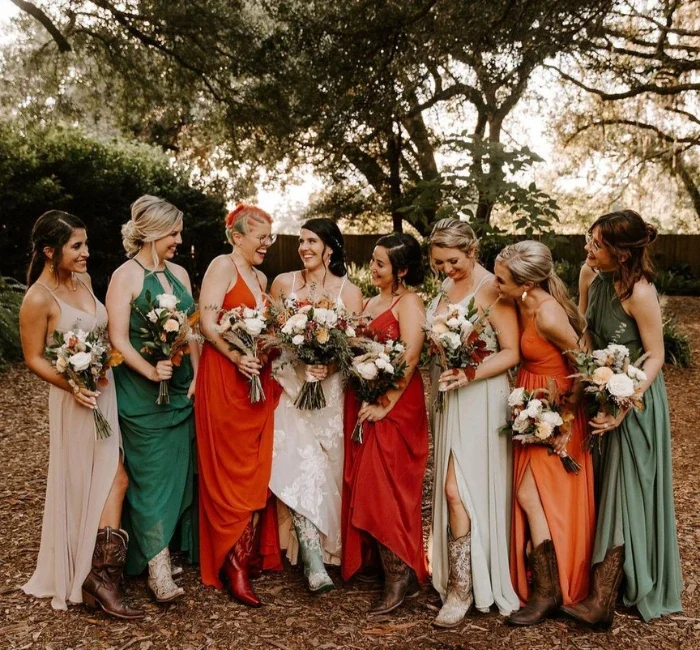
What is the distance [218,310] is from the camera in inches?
165

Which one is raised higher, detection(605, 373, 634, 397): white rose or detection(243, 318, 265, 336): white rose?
detection(243, 318, 265, 336): white rose

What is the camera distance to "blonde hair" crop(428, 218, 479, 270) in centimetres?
398

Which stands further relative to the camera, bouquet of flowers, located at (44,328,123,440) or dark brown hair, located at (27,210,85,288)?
dark brown hair, located at (27,210,85,288)

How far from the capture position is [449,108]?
17.5 meters

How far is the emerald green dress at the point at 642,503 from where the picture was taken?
375 centimetres

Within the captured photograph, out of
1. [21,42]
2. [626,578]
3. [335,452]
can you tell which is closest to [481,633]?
[626,578]

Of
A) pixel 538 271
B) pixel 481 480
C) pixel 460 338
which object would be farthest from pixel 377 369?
pixel 538 271

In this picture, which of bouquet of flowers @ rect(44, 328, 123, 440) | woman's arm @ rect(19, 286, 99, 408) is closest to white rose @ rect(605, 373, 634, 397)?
bouquet of flowers @ rect(44, 328, 123, 440)

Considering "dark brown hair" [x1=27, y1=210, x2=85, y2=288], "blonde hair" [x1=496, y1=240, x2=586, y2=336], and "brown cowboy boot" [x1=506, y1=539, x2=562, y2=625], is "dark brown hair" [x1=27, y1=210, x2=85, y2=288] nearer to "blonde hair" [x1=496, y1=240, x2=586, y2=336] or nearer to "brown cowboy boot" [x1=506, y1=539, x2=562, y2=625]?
"blonde hair" [x1=496, y1=240, x2=586, y2=336]

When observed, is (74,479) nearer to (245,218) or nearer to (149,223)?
(149,223)

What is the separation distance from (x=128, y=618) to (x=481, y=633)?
1.90 m

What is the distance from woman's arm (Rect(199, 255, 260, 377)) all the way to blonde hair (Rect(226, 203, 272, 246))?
19 cm

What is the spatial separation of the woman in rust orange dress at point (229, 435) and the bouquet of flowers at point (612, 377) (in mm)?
1823

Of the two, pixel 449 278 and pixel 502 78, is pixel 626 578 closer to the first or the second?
pixel 449 278
